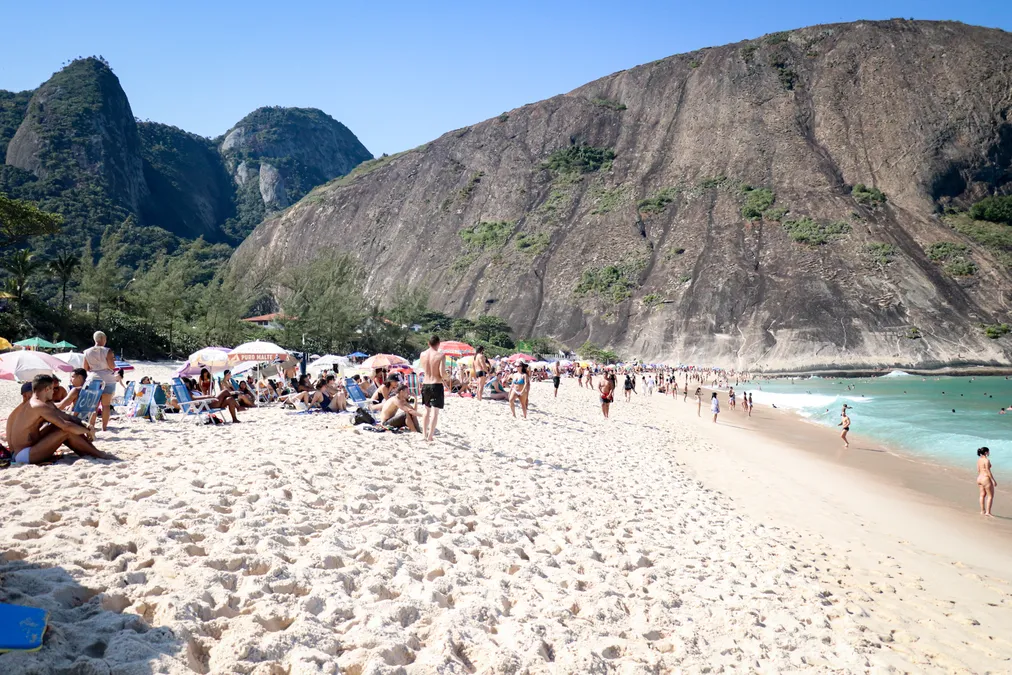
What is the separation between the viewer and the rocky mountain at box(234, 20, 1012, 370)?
55.8 meters

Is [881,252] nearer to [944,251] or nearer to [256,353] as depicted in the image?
[944,251]

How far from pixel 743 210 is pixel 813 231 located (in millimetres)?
7110

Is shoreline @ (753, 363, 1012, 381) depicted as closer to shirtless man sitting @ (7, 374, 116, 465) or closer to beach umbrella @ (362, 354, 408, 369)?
beach umbrella @ (362, 354, 408, 369)

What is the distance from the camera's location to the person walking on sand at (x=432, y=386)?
25.6ft

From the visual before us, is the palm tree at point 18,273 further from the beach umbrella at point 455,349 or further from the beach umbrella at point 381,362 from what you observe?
the beach umbrella at point 455,349

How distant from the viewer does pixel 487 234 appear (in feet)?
246

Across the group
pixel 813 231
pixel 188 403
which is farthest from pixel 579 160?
pixel 188 403

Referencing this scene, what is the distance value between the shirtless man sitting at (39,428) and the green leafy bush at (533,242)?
6575 cm

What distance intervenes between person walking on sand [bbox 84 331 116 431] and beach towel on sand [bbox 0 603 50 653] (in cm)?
577

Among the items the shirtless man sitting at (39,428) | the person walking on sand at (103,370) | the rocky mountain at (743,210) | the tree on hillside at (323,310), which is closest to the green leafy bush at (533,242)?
the rocky mountain at (743,210)

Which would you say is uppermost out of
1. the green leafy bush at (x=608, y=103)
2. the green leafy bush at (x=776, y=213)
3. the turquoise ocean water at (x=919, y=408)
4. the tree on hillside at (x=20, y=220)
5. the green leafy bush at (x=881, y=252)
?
the green leafy bush at (x=608, y=103)

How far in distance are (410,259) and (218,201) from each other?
7518 cm

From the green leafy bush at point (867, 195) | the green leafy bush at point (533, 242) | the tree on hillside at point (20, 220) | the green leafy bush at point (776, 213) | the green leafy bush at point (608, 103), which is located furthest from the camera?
the green leafy bush at point (608, 103)

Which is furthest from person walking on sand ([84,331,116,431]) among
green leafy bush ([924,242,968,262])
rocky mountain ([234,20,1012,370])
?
green leafy bush ([924,242,968,262])
